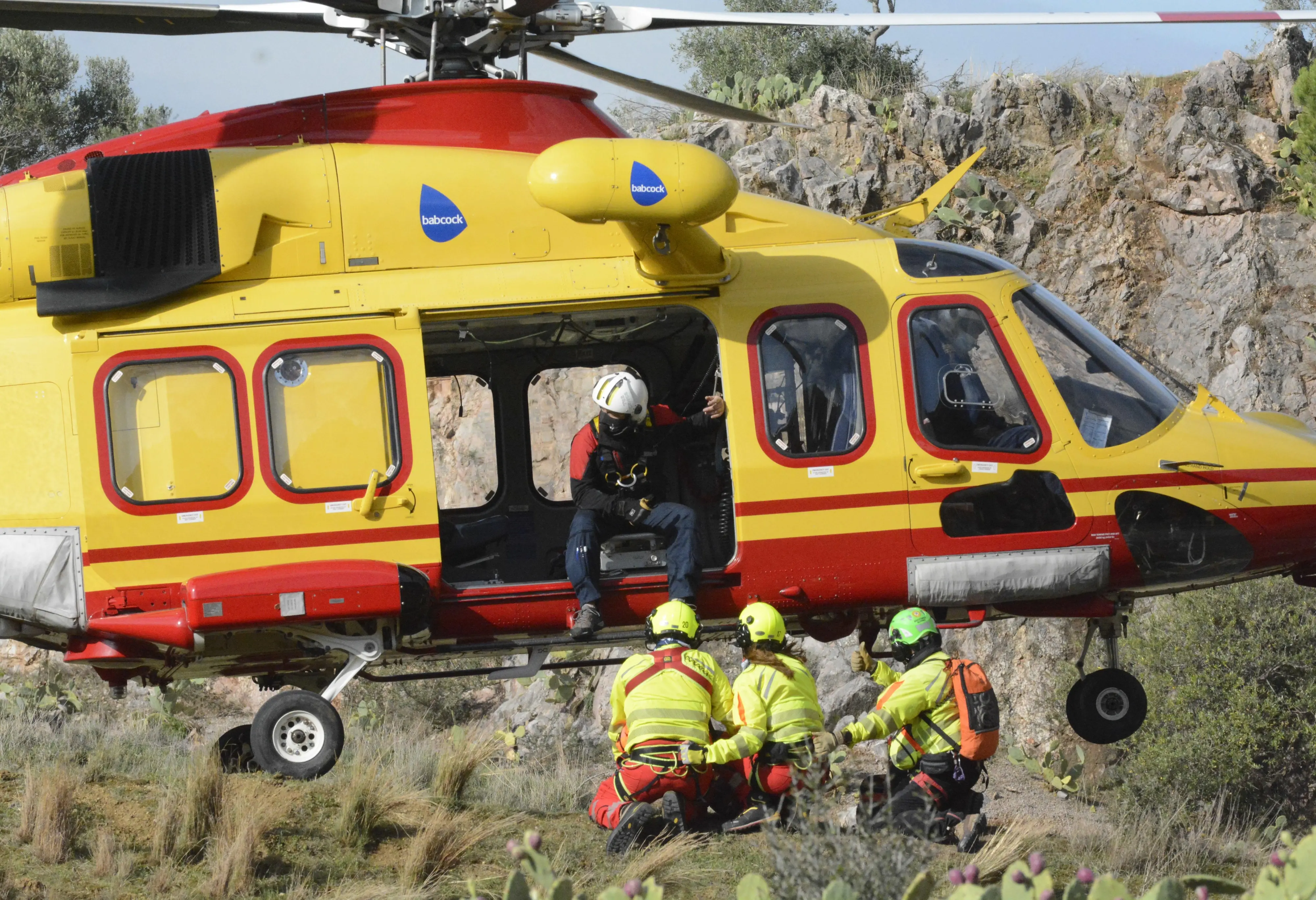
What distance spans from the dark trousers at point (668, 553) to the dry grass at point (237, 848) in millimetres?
2074

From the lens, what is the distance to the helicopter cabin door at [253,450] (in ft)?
24.3

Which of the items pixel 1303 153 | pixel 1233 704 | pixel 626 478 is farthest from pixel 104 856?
pixel 1303 153

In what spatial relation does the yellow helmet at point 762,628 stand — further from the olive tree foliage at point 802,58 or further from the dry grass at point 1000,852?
the olive tree foliage at point 802,58

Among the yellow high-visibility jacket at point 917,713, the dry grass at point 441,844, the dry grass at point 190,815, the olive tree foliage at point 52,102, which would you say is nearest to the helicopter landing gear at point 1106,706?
the yellow high-visibility jacket at point 917,713

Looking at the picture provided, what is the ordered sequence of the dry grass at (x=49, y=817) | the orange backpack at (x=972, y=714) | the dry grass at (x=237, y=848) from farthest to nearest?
1. the orange backpack at (x=972, y=714)
2. the dry grass at (x=49, y=817)
3. the dry grass at (x=237, y=848)

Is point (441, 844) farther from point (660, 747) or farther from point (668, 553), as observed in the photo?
point (668, 553)

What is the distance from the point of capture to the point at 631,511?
791 cm

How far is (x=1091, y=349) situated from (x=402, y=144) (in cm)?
435

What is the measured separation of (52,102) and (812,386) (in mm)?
24194

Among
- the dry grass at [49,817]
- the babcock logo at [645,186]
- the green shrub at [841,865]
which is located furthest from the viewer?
the babcock logo at [645,186]

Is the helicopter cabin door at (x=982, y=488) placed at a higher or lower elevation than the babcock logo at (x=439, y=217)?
lower

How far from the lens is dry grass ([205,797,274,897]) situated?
611cm

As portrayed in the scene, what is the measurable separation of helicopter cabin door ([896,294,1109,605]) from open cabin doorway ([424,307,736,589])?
1.26 meters

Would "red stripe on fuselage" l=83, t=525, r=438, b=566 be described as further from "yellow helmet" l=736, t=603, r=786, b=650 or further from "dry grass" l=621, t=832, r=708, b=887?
"dry grass" l=621, t=832, r=708, b=887
